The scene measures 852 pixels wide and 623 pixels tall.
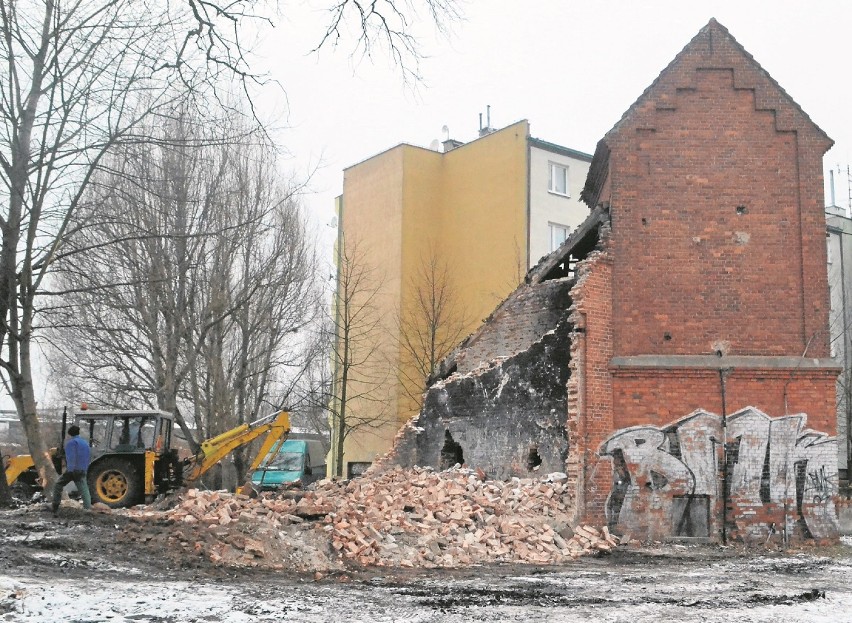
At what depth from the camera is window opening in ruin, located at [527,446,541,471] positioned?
55.8 ft

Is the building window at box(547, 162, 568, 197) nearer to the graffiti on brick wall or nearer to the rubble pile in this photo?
the rubble pile

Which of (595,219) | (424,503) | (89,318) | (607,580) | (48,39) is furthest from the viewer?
(89,318)

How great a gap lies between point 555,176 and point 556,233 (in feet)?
7.29

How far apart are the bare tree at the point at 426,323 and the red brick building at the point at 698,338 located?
17.7 metres

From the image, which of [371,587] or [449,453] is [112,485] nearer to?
[449,453]

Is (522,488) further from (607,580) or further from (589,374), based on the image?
(607,580)

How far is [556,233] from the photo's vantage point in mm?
36688

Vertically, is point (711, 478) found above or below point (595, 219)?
below

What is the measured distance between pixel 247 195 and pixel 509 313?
35.3 ft

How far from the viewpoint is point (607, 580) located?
1125 centimetres

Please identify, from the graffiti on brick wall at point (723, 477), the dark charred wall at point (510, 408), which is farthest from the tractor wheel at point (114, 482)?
the graffiti on brick wall at point (723, 477)

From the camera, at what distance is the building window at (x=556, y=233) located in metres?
36.3

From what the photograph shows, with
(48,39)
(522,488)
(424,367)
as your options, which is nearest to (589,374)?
(522,488)

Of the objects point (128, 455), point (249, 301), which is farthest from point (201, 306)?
point (128, 455)
